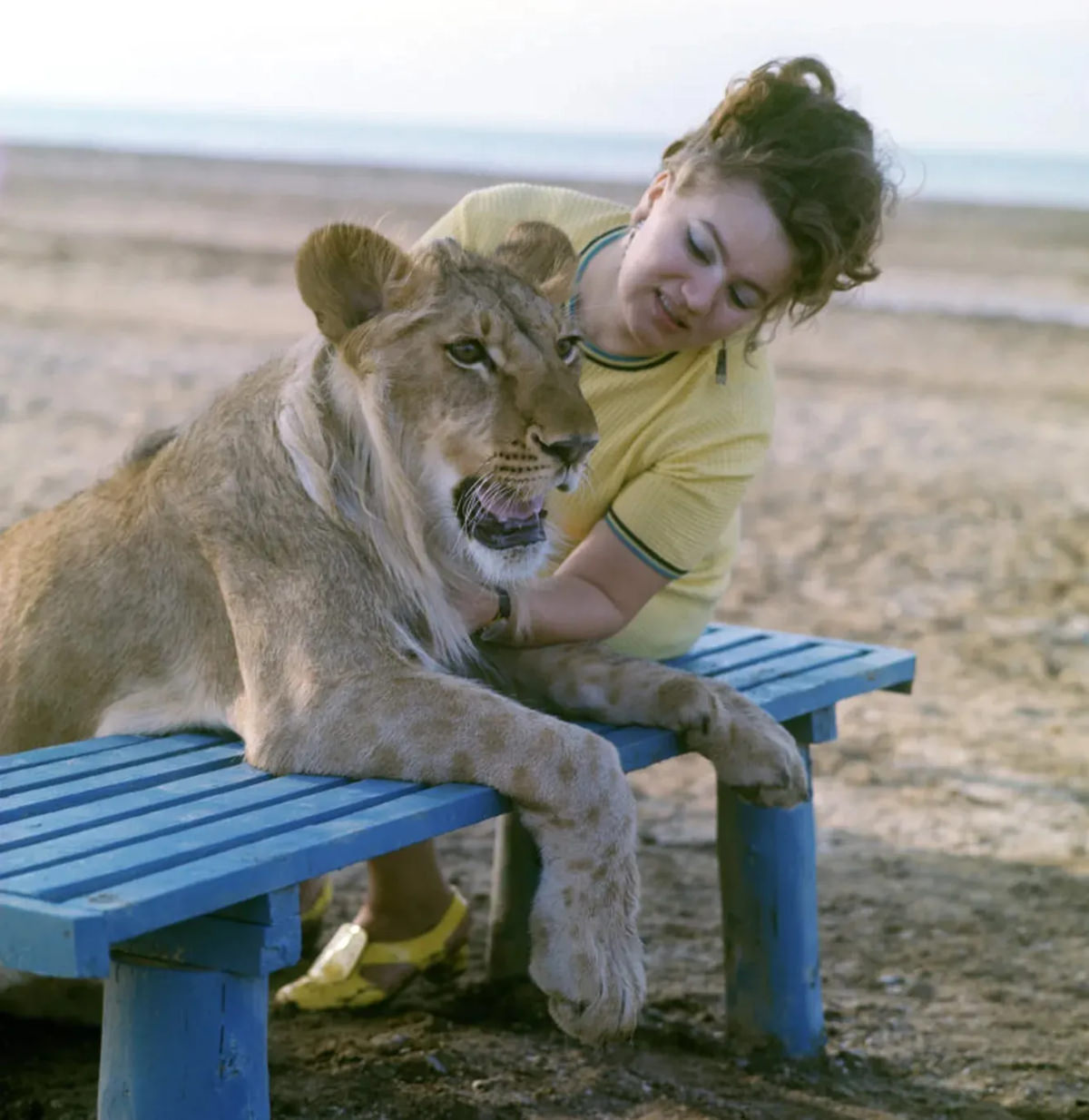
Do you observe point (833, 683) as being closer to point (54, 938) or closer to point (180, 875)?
point (180, 875)

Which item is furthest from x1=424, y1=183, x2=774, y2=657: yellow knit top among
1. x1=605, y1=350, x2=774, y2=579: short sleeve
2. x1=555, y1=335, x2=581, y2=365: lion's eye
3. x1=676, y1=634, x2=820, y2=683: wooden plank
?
x1=555, y1=335, x2=581, y2=365: lion's eye

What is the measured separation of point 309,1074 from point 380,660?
102 centimetres

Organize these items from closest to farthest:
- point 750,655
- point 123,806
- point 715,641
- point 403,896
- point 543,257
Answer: point 123,806 → point 543,257 → point 403,896 → point 750,655 → point 715,641

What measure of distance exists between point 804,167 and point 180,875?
2.16 metres

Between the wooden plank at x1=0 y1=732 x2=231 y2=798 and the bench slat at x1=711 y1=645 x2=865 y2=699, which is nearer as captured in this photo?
the wooden plank at x1=0 y1=732 x2=231 y2=798

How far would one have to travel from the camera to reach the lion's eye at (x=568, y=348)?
3328mm

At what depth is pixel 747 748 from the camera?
3.45 m

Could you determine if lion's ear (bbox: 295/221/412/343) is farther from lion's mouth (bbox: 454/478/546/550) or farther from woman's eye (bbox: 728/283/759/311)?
woman's eye (bbox: 728/283/759/311)

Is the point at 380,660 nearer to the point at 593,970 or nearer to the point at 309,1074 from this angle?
the point at 593,970

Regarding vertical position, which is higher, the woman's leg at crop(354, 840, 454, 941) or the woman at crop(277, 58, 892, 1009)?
the woman at crop(277, 58, 892, 1009)

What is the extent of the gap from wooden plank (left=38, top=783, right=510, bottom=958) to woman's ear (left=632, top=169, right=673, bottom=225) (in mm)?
1616

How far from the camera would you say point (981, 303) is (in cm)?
2003

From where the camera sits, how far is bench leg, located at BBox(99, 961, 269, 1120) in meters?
2.51

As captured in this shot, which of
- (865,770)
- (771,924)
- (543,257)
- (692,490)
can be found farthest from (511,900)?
(865,770)
